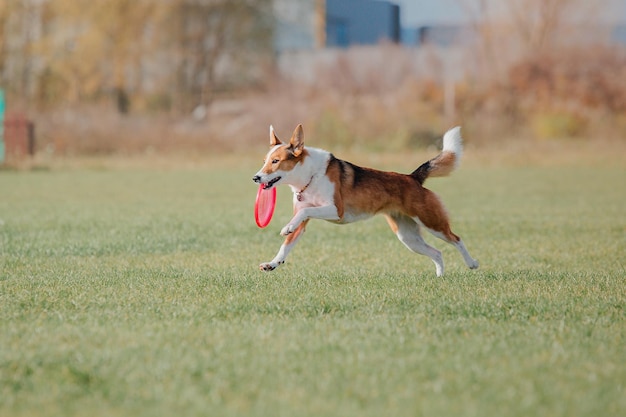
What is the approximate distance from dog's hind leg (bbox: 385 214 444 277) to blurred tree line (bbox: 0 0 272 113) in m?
36.7

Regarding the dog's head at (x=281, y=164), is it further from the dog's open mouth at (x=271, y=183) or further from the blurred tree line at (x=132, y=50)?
the blurred tree line at (x=132, y=50)

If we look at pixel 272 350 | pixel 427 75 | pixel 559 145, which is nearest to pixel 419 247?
pixel 272 350

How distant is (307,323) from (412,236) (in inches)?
111

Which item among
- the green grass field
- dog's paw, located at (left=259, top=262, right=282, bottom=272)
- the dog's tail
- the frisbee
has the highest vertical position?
the dog's tail

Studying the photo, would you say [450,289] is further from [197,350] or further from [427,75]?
[427,75]

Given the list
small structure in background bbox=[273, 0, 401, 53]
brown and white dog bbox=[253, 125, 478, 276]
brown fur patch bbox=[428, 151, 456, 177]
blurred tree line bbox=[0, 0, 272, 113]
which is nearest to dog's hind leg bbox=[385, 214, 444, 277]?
brown and white dog bbox=[253, 125, 478, 276]

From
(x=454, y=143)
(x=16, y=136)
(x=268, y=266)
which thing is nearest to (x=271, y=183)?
(x=268, y=266)

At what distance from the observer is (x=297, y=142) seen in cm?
818

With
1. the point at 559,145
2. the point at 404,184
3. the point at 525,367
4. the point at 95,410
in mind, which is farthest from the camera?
the point at 559,145

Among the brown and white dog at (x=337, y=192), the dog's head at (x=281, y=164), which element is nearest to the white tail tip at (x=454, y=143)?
the brown and white dog at (x=337, y=192)

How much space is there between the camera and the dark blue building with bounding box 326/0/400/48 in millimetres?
53438

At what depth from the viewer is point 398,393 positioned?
14.8 ft

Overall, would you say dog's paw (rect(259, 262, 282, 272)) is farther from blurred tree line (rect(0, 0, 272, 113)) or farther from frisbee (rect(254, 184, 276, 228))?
blurred tree line (rect(0, 0, 272, 113))

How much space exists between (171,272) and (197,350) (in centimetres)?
321
